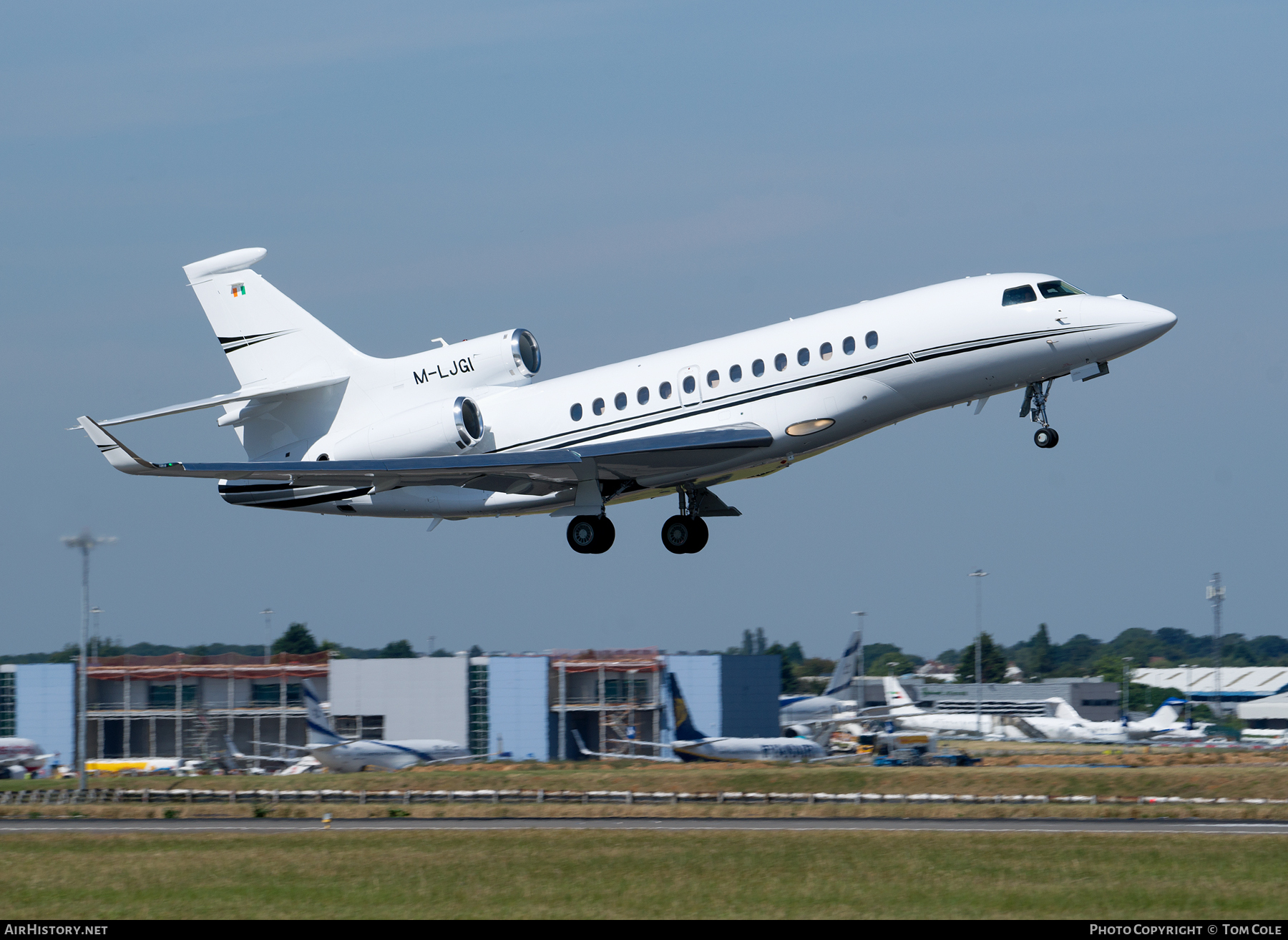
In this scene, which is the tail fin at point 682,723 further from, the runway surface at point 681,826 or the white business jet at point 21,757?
the white business jet at point 21,757

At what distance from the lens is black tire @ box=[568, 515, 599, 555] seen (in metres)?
28.1

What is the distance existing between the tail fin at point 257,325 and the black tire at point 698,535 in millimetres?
7894

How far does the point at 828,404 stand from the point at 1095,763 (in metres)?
35.7

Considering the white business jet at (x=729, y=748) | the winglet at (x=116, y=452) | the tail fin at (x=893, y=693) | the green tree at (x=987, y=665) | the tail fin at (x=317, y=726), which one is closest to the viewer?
the winglet at (x=116, y=452)

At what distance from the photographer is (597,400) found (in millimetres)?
26688

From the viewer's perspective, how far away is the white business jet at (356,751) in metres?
51.9

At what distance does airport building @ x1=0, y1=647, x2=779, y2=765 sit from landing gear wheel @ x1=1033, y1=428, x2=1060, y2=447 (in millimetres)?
34669

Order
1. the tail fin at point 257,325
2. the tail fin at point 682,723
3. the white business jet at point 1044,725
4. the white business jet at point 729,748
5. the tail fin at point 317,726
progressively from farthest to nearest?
1. the white business jet at point 1044,725
2. the tail fin at point 317,726
3. the tail fin at point 682,723
4. the white business jet at point 729,748
5. the tail fin at point 257,325

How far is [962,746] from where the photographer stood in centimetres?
6744

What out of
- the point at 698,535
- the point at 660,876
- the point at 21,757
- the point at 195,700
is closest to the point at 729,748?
the point at 698,535

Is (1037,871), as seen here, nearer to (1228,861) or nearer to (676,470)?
(1228,861)

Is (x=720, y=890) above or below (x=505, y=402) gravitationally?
below

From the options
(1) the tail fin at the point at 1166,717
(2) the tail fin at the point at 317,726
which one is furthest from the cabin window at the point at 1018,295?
(1) the tail fin at the point at 1166,717
